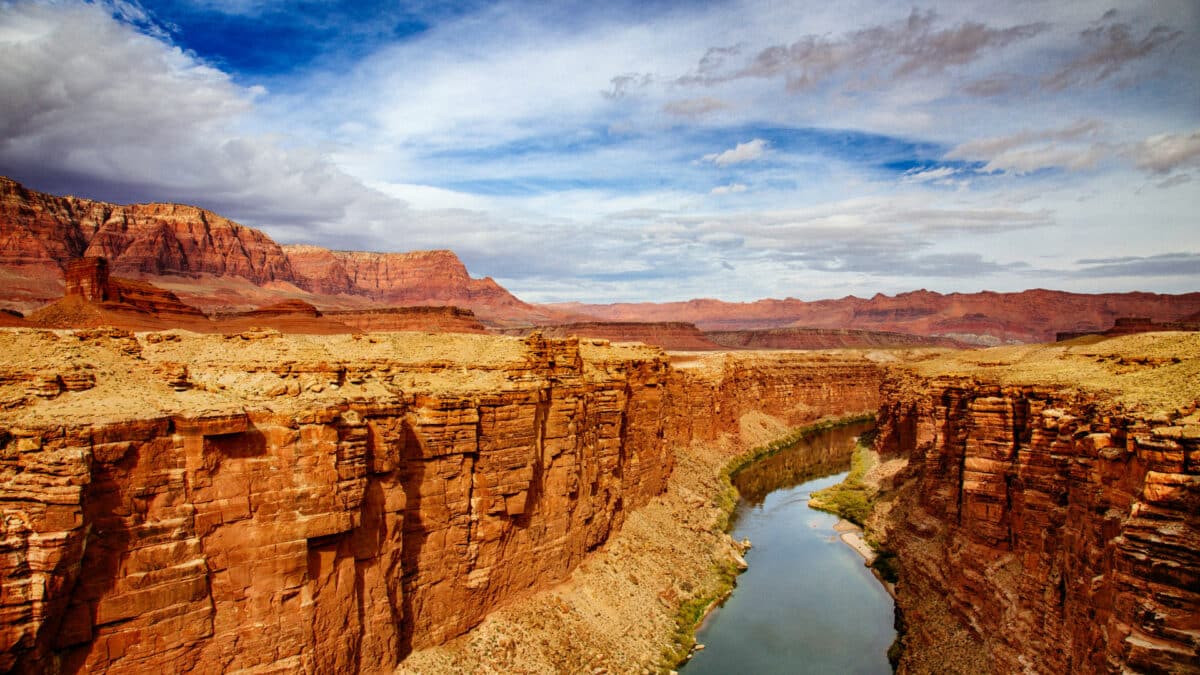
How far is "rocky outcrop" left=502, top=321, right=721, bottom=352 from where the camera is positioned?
128 metres

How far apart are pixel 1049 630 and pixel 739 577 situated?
56.2 ft

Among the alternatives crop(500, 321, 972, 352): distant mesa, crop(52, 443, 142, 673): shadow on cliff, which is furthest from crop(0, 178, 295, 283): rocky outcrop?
crop(52, 443, 142, 673): shadow on cliff

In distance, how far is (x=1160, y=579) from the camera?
1153 centimetres

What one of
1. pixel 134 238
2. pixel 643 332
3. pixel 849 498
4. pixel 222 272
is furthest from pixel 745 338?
pixel 849 498

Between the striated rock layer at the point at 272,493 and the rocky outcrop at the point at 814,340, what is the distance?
144 metres

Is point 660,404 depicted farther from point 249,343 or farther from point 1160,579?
point 1160,579

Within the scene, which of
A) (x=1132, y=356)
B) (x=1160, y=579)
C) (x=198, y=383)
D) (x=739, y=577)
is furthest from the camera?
(x=739, y=577)

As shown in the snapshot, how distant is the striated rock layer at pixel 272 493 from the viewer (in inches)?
449

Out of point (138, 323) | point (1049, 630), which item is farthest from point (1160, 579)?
point (138, 323)

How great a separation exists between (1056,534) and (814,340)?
156 m

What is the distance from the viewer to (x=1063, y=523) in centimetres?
1827

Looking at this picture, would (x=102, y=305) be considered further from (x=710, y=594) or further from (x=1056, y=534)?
(x=1056, y=534)

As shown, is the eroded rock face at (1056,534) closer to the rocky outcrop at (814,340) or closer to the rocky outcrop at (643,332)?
the rocky outcrop at (643,332)

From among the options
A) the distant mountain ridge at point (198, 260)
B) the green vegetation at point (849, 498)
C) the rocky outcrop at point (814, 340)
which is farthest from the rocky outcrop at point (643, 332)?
the green vegetation at point (849, 498)
